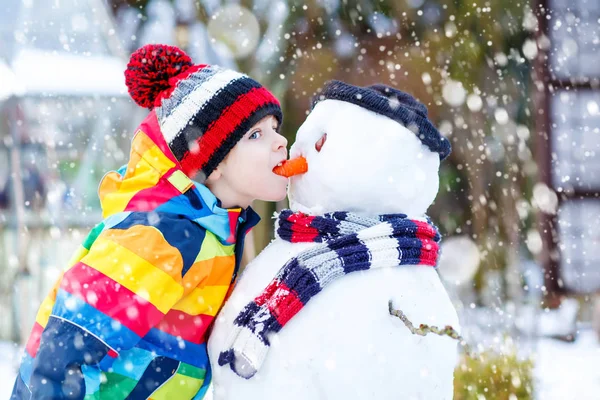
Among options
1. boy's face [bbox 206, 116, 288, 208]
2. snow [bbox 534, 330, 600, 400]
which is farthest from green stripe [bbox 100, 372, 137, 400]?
snow [bbox 534, 330, 600, 400]

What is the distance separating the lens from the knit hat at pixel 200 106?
126 centimetres

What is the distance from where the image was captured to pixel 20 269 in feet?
11.4

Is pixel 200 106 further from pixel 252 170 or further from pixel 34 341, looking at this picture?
pixel 34 341

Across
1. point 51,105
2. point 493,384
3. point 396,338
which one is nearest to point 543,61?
point 493,384

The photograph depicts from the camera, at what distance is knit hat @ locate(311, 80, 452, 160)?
3.94 ft

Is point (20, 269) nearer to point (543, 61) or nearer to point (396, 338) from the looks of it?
point (396, 338)

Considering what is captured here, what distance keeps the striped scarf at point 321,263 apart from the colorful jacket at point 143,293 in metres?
0.12

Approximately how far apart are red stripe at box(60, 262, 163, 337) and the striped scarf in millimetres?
159

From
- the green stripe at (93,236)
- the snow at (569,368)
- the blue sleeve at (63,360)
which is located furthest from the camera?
the snow at (569,368)

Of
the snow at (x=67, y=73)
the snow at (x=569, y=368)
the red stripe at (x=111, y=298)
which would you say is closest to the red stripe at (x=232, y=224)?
the red stripe at (x=111, y=298)

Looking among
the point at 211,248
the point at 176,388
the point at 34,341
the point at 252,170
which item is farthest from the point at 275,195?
the point at 34,341

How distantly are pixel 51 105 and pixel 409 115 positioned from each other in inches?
131

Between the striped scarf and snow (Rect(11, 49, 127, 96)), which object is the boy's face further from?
snow (Rect(11, 49, 127, 96))

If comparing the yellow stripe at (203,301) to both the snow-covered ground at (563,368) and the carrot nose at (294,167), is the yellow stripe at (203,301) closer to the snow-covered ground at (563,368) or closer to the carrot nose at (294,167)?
the carrot nose at (294,167)
